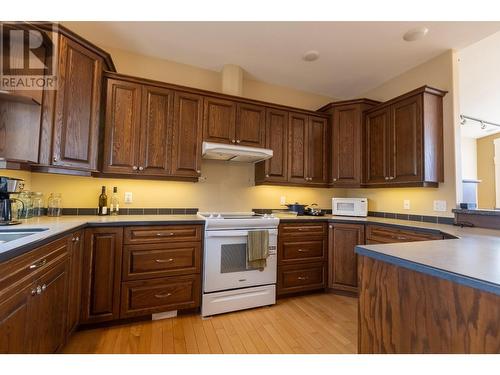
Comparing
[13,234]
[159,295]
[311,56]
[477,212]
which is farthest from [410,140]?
[13,234]

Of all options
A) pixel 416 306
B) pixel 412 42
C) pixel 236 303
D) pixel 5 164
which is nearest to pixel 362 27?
pixel 412 42

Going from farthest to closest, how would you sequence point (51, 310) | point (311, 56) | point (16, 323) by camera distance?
1. point (311, 56)
2. point (51, 310)
3. point (16, 323)

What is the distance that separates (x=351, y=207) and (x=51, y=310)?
9.97ft

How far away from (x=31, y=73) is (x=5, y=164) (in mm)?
734

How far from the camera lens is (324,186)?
3.19 metres

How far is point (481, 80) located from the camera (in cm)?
305

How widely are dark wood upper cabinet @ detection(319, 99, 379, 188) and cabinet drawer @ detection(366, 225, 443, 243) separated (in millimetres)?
688

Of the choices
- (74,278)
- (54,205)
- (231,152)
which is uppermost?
(231,152)

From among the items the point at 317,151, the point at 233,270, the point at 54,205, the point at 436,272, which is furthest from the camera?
the point at 317,151

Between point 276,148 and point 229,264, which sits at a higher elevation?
point 276,148

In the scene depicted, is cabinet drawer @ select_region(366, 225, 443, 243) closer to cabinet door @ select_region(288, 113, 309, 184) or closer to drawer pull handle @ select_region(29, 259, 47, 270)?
cabinet door @ select_region(288, 113, 309, 184)

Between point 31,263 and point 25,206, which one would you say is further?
point 25,206

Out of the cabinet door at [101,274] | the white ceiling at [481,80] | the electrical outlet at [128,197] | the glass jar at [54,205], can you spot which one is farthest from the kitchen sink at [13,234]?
the white ceiling at [481,80]

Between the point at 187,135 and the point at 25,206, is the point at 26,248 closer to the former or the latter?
the point at 25,206
